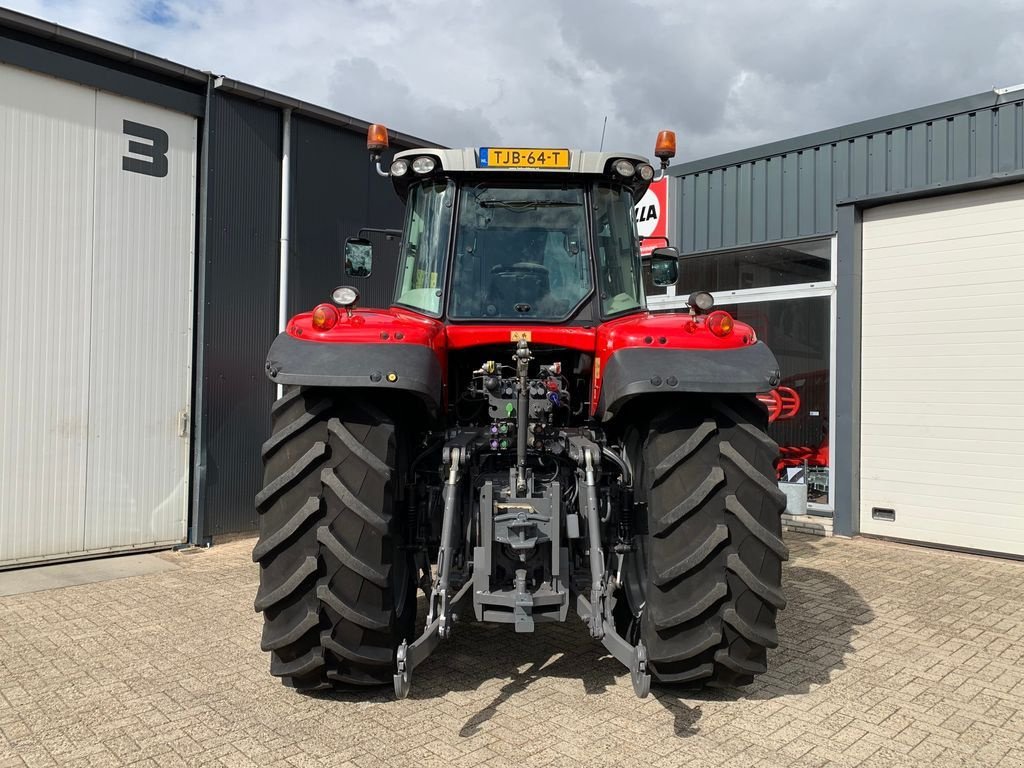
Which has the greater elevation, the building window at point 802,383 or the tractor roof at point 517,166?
the tractor roof at point 517,166

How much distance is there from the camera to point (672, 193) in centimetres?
1008

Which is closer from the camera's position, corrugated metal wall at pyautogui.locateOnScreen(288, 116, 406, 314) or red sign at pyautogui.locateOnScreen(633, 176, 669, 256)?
corrugated metal wall at pyautogui.locateOnScreen(288, 116, 406, 314)

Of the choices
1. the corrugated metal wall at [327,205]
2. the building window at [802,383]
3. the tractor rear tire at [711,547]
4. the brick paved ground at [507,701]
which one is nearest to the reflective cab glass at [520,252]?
the tractor rear tire at [711,547]

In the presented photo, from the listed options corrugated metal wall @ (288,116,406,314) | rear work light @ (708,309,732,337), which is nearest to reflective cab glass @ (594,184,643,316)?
rear work light @ (708,309,732,337)

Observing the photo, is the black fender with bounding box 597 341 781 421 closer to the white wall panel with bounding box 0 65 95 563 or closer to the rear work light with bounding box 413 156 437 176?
the rear work light with bounding box 413 156 437 176

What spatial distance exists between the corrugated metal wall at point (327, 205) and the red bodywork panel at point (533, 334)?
15.4 ft

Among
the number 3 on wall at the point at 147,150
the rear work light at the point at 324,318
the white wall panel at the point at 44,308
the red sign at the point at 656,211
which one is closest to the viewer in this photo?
the rear work light at the point at 324,318

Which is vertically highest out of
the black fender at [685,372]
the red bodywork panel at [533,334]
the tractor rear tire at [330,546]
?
the red bodywork panel at [533,334]

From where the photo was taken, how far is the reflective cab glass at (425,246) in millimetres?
4242

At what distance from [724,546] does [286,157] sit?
21.2 feet

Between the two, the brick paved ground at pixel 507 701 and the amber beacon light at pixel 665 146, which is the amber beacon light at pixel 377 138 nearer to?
the amber beacon light at pixel 665 146

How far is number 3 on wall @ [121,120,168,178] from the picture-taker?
7.14m

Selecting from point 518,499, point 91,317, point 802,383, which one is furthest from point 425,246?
point 802,383

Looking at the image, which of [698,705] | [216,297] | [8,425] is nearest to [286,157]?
[216,297]
